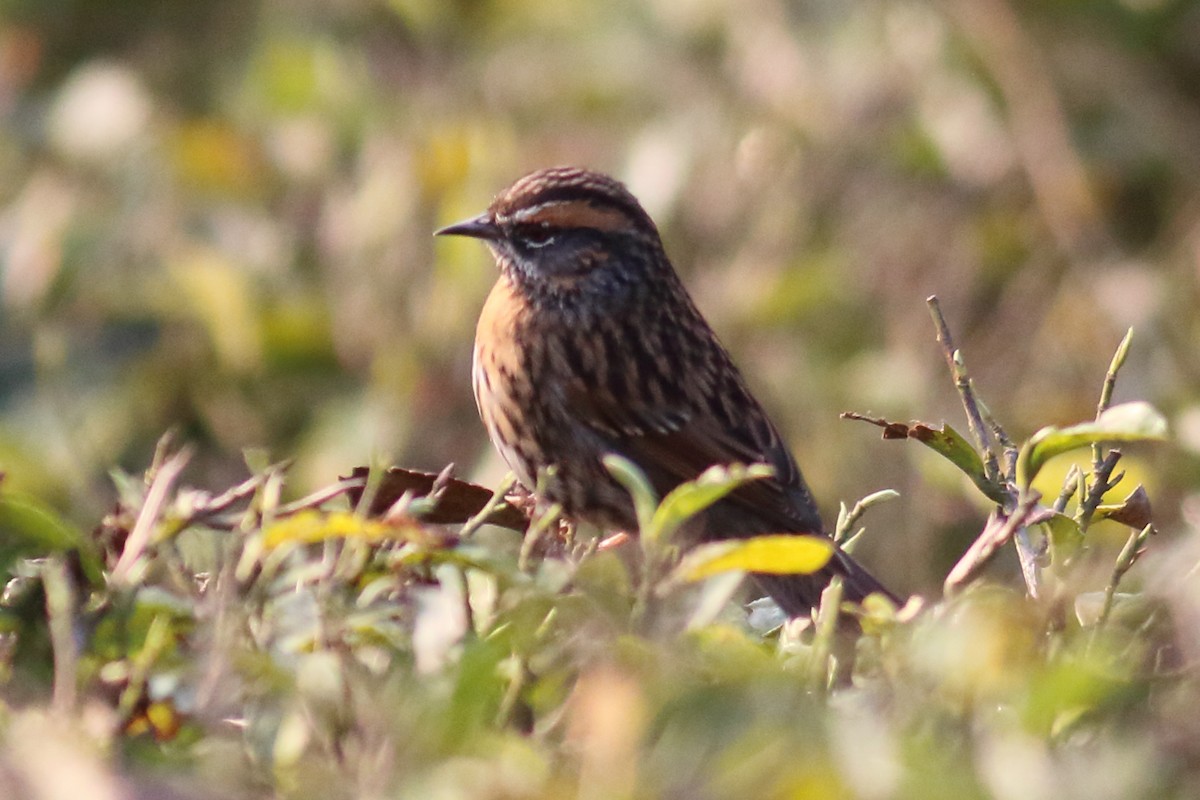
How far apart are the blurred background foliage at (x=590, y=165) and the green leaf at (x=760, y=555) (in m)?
3.37

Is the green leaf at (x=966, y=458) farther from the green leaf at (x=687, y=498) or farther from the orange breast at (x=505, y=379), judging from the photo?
the orange breast at (x=505, y=379)

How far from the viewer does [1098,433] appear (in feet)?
5.82

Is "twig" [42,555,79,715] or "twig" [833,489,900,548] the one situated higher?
"twig" [42,555,79,715]

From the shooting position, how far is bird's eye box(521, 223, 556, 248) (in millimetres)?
4789

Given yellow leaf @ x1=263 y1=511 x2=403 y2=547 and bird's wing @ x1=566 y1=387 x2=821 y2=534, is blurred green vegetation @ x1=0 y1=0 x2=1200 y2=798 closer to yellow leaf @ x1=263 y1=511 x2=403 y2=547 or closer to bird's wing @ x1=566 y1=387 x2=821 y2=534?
bird's wing @ x1=566 y1=387 x2=821 y2=534

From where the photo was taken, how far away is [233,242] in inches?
229

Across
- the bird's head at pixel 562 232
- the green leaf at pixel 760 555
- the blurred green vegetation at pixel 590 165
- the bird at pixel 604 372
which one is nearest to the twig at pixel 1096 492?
the green leaf at pixel 760 555

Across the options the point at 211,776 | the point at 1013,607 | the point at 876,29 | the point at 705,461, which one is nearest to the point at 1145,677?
the point at 1013,607

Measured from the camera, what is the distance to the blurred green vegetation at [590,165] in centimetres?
558

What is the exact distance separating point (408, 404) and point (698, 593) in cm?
413

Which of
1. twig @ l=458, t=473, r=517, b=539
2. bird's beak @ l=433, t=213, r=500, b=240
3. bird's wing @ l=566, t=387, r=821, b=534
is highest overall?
twig @ l=458, t=473, r=517, b=539

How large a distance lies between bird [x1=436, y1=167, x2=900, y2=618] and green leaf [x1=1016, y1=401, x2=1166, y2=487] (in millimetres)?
2164

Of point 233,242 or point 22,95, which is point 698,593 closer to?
point 233,242

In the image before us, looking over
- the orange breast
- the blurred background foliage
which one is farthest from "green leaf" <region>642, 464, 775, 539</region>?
the blurred background foliage
